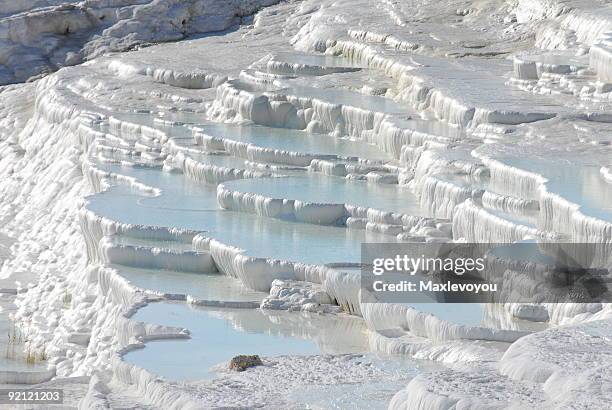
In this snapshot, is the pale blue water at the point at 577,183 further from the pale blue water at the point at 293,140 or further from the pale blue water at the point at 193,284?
the pale blue water at the point at 293,140

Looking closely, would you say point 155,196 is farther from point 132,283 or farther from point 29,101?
point 29,101

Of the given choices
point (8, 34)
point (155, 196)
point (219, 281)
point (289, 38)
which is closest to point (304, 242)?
point (219, 281)

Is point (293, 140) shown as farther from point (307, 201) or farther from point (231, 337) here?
point (231, 337)

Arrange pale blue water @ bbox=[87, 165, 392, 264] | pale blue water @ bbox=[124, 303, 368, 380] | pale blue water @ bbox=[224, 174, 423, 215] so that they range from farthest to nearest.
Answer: pale blue water @ bbox=[224, 174, 423, 215] < pale blue water @ bbox=[87, 165, 392, 264] < pale blue water @ bbox=[124, 303, 368, 380]

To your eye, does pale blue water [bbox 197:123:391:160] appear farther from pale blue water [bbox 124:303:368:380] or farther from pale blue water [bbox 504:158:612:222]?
pale blue water [bbox 124:303:368:380]

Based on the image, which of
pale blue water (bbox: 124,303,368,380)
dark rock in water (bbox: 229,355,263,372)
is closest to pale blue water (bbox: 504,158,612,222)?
pale blue water (bbox: 124,303,368,380)

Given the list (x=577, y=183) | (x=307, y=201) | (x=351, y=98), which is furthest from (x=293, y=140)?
(x=577, y=183)

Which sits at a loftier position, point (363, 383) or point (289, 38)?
point (289, 38)
